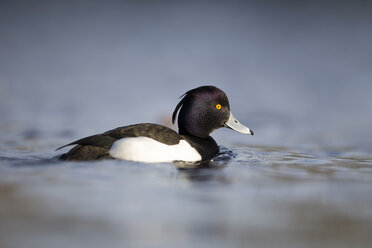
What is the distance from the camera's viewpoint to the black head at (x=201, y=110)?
6.33 meters

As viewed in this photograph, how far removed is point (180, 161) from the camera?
559 cm

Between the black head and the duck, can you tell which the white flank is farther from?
the black head

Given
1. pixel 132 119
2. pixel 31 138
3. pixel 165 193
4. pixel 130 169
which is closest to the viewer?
pixel 165 193

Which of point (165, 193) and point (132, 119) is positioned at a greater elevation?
point (132, 119)

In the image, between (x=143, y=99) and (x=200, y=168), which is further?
(x=143, y=99)

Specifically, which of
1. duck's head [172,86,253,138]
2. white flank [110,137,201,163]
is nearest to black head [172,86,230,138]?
duck's head [172,86,253,138]

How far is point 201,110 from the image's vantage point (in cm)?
635

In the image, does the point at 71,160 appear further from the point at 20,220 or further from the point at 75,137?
the point at 75,137

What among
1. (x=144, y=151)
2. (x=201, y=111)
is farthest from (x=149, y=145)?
(x=201, y=111)

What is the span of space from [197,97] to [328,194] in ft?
8.18

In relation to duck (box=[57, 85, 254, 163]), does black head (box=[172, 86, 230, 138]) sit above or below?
above

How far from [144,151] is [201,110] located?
122cm

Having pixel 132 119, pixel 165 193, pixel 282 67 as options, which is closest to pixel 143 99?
pixel 132 119

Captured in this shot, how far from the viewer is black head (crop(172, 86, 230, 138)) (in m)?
6.33
